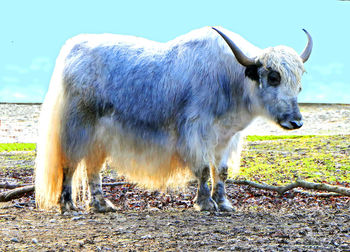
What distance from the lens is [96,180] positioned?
22.1 ft

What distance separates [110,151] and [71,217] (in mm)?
832

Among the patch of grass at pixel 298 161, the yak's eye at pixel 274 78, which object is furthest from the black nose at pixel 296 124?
the patch of grass at pixel 298 161

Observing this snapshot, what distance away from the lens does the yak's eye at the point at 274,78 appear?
587 centimetres

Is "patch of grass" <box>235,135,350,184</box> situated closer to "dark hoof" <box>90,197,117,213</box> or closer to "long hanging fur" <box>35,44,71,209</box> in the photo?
"dark hoof" <box>90,197,117,213</box>

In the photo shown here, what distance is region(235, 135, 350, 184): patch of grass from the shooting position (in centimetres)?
876

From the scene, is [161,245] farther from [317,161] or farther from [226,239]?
[317,161]

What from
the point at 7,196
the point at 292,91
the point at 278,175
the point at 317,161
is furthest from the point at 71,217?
the point at 317,161

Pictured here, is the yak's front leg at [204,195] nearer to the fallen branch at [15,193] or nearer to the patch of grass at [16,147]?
the fallen branch at [15,193]

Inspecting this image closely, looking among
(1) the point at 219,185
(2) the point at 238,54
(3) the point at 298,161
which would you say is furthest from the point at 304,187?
(3) the point at 298,161

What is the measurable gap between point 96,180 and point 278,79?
2.29 meters

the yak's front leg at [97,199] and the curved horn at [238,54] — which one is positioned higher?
the curved horn at [238,54]

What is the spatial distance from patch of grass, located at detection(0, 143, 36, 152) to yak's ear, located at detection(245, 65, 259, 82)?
9.09 m

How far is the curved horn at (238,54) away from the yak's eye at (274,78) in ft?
0.61

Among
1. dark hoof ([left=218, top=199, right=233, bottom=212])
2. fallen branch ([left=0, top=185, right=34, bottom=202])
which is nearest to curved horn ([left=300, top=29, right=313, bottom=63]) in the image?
dark hoof ([left=218, top=199, right=233, bottom=212])
